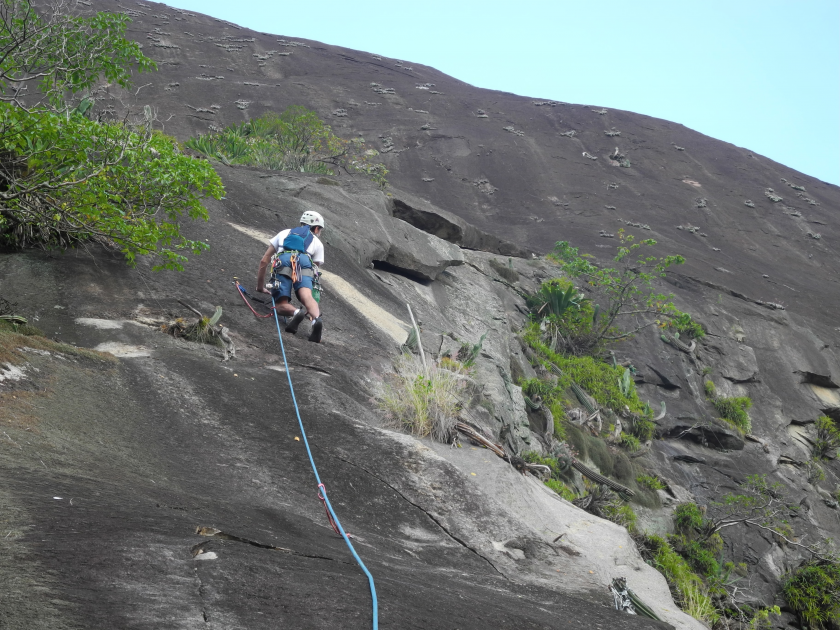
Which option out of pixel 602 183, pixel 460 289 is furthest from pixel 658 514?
pixel 602 183

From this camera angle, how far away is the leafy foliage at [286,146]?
18.3m

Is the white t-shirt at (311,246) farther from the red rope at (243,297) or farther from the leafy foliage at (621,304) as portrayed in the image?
the leafy foliage at (621,304)

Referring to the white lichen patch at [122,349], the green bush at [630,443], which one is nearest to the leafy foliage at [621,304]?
the green bush at [630,443]

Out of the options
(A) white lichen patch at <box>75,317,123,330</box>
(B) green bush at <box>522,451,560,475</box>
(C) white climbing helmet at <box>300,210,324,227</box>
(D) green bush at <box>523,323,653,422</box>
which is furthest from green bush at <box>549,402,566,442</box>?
(A) white lichen patch at <box>75,317,123,330</box>

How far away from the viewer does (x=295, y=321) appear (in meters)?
7.90

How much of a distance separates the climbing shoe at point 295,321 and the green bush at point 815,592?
10.1 m

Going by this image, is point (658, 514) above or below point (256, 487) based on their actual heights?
below

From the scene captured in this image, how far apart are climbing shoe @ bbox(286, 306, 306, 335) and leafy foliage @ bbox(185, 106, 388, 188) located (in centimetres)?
879

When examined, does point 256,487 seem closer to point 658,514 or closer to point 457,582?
point 457,582

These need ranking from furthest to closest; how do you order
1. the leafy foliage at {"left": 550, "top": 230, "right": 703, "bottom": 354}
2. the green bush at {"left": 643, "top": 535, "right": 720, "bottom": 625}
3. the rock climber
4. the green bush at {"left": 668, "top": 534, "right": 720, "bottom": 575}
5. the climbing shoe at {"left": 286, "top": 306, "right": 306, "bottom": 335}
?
the leafy foliage at {"left": 550, "top": 230, "right": 703, "bottom": 354} < the green bush at {"left": 668, "top": 534, "right": 720, "bottom": 575} < the rock climber < the climbing shoe at {"left": 286, "top": 306, "right": 306, "bottom": 335} < the green bush at {"left": 643, "top": 535, "right": 720, "bottom": 625}

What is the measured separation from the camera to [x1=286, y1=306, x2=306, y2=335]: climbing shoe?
25.9 ft

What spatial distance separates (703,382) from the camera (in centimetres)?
1948

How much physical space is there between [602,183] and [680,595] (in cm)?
2639

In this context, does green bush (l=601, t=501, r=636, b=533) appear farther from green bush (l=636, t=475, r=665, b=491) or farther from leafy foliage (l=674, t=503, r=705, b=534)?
green bush (l=636, t=475, r=665, b=491)
